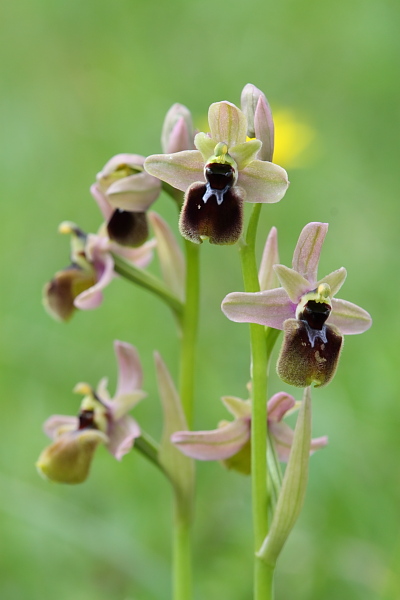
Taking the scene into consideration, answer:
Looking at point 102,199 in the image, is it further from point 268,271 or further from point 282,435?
point 282,435

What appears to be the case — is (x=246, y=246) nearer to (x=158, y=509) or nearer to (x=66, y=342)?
(x=158, y=509)

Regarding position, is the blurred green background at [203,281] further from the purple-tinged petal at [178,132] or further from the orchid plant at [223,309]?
the purple-tinged petal at [178,132]

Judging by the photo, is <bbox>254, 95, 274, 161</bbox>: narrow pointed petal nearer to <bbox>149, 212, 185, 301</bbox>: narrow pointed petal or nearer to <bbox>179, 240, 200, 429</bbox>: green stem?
<bbox>179, 240, 200, 429</bbox>: green stem

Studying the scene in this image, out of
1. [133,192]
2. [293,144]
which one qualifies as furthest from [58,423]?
[293,144]

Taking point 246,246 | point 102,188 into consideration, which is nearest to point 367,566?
point 246,246

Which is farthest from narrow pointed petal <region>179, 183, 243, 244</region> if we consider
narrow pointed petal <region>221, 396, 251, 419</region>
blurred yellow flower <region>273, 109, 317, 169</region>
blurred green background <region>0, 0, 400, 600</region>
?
blurred yellow flower <region>273, 109, 317, 169</region>

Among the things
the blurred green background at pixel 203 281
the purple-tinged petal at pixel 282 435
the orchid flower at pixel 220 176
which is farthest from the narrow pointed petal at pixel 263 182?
the blurred green background at pixel 203 281
